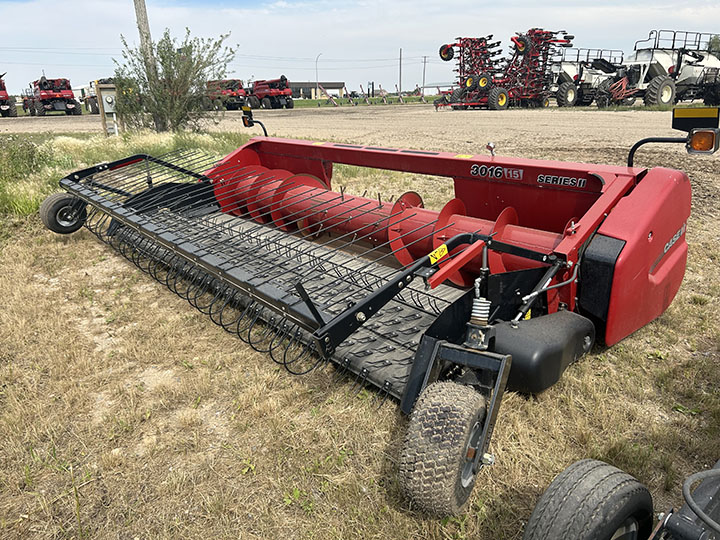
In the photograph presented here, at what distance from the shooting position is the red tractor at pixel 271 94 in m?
32.8

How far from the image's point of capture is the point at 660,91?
60.4 ft

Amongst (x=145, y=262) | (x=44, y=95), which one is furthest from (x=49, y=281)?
(x=44, y=95)

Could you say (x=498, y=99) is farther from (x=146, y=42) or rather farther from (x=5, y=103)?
(x=5, y=103)

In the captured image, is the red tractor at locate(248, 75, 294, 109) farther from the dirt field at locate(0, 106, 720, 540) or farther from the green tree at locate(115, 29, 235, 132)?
the dirt field at locate(0, 106, 720, 540)

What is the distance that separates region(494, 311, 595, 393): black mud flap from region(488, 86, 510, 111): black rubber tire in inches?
836

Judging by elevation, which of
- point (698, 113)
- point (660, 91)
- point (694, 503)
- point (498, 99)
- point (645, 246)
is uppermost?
point (660, 91)

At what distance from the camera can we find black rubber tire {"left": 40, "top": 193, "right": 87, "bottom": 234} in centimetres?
487

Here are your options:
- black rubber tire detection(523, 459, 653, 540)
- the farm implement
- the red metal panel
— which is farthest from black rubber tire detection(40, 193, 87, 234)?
black rubber tire detection(523, 459, 653, 540)

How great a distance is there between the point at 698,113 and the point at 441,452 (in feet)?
7.53

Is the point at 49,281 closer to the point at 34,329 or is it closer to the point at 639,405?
the point at 34,329

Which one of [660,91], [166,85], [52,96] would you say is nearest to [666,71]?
[660,91]

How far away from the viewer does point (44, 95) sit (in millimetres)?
29406

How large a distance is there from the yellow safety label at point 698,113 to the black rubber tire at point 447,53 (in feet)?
67.9

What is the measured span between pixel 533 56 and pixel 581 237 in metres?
21.0
